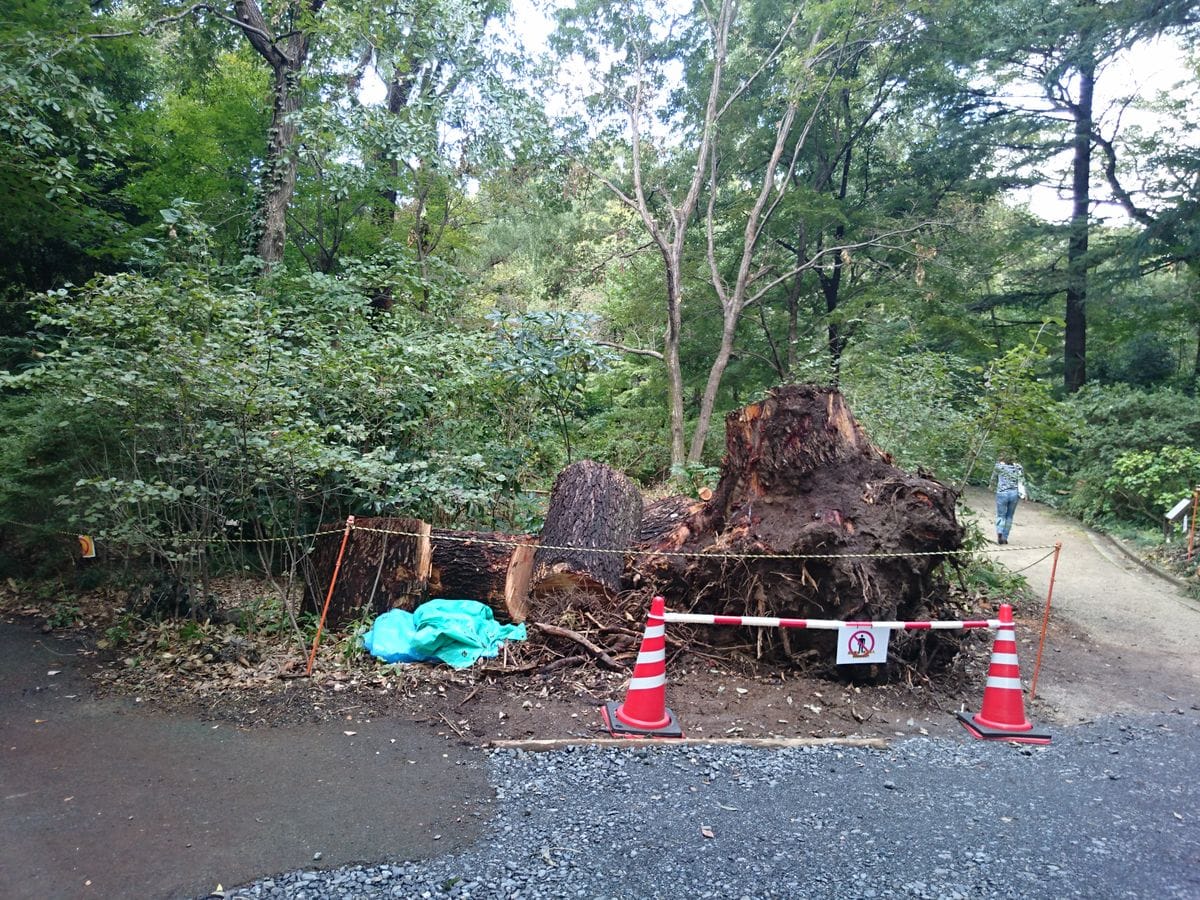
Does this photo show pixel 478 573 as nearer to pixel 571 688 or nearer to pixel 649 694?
pixel 571 688

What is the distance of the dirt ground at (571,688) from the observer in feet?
14.2

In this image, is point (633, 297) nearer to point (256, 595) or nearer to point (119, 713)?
point (256, 595)

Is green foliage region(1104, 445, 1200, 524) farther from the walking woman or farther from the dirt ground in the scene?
the dirt ground

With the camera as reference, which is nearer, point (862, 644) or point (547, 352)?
point (862, 644)

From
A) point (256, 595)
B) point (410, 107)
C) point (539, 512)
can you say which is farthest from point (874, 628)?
point (410, 107)

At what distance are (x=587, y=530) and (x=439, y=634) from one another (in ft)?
5.76

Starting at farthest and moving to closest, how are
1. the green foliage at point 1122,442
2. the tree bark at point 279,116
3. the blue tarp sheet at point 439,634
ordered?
1. the green foliage at point 1122,442
2. the tree bark at point 279,116
3. the blue tarp sheet at point 439,634

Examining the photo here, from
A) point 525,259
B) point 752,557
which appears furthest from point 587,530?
point 525,259

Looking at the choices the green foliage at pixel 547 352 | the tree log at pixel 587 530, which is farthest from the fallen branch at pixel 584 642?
the green foliage at pixel 547 352

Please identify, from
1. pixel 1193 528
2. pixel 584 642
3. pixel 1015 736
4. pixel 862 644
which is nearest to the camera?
pixel 1015 736

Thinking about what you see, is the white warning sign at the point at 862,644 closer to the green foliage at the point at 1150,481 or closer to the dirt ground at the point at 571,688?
the dirt ground at the point at 571,688

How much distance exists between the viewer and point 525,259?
20.6 m

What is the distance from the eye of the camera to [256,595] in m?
6.43

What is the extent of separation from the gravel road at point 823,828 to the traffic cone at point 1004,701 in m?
0.12
